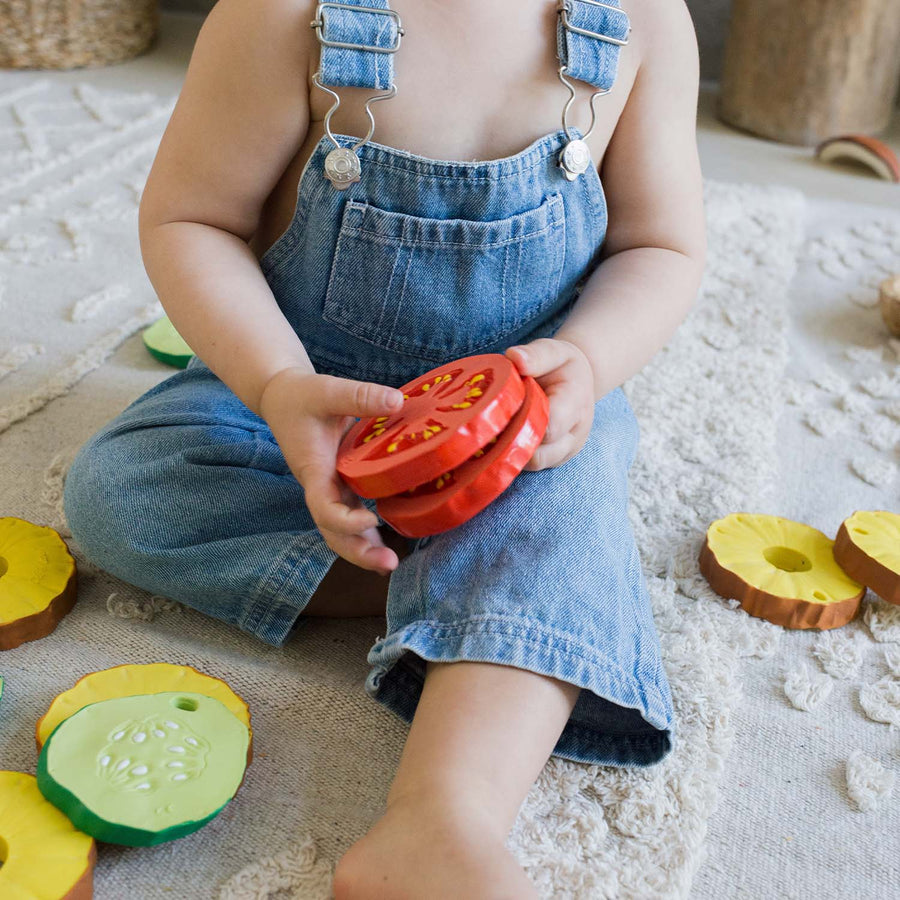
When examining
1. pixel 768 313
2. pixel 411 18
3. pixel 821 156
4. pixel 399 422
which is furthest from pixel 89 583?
pixel 821 156

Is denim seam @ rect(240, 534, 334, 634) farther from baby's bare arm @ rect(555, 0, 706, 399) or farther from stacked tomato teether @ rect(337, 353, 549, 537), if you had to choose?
→ baby's bare arm @ rect(555, 0, 706, 399)

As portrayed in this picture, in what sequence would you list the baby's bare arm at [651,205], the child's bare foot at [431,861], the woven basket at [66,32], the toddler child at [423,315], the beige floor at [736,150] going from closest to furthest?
the child's bare foot at [431,861]
the toddler child at [423,315]
the baby's bare arm at [651,205]
the beige floor at [736,150]
the woven basket at [66,32]

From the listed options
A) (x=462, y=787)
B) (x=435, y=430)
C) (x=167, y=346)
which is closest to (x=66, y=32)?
(x=167, y=346)

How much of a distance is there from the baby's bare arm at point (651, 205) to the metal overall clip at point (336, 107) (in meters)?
0.14

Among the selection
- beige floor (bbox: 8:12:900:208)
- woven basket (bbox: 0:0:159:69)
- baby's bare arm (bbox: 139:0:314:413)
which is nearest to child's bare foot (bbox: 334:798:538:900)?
baby's bare arm (bbox: 139:0:314:413)

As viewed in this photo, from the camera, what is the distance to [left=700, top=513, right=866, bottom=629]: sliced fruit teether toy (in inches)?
24.9

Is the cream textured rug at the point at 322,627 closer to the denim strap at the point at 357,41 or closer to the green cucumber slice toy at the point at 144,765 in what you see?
the green cucumber slice toy at the point at 144,765

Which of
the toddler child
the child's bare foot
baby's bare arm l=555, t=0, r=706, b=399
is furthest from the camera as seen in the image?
baby's bare arm l=555, t=0, r=706, b=399

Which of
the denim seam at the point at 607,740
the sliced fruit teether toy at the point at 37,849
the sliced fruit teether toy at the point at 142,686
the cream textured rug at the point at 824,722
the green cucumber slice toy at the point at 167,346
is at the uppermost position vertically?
the sliced fruit teether toy at the point at 37,849

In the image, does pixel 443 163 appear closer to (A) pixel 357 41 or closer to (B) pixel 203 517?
(A) pixel 357 41

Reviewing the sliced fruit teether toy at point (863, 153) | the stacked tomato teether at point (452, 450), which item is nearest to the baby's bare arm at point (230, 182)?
the stacked tomato teether at point (452, 450)

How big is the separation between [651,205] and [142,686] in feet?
1.42

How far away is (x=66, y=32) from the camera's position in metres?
1.67

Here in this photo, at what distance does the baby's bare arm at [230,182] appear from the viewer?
1.85 feet
